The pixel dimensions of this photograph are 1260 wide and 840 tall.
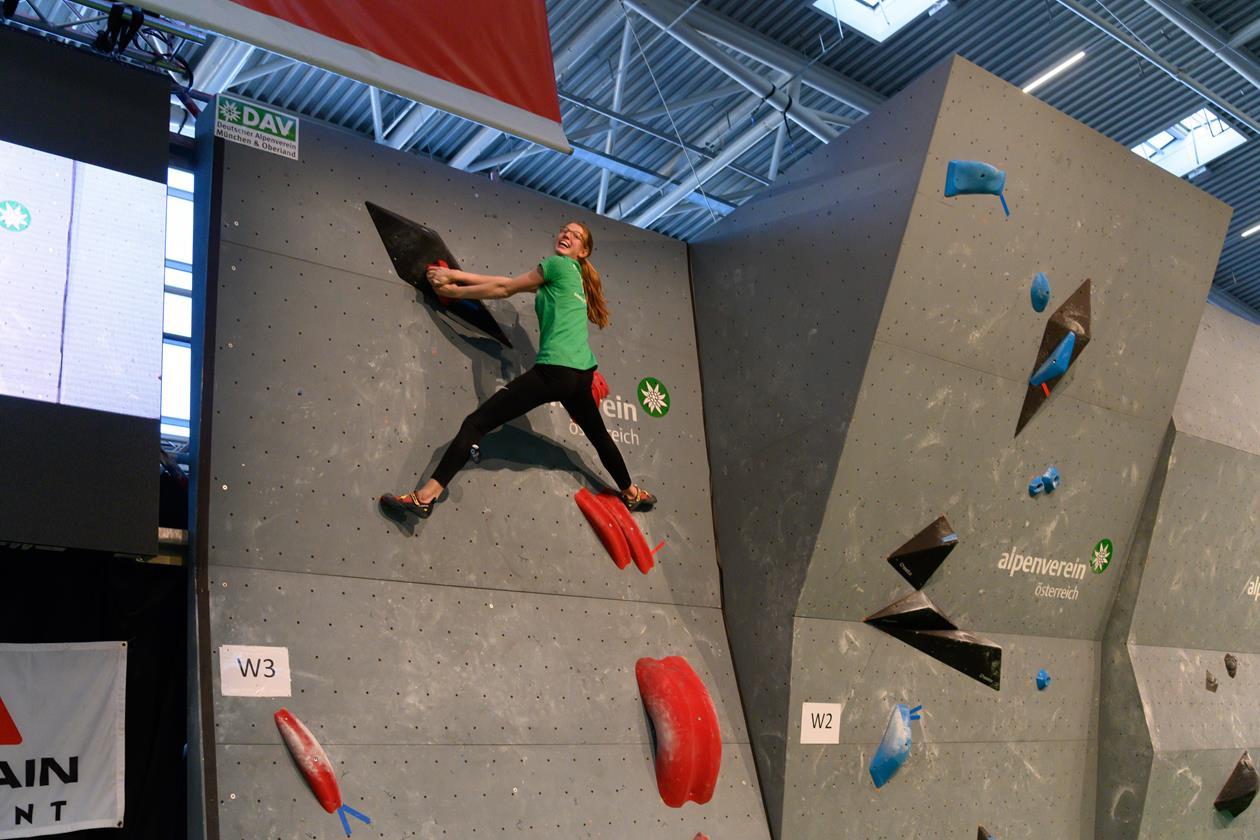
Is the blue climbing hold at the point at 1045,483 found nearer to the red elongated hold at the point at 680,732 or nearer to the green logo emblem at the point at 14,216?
the red elongated hold at the point at 680,732

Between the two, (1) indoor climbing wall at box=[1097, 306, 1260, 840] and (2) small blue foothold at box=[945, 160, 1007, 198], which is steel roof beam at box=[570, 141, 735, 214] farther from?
(1) indoor climbing wall at box=[1097, 306, 1260, 840]

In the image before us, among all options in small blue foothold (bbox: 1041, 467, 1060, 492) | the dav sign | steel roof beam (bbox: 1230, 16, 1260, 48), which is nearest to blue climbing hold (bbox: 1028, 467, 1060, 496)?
small blue foothold (bbox: 1041, 467, 1060, 492)

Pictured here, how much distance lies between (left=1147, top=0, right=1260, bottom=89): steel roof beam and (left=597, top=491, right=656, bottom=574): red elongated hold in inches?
177

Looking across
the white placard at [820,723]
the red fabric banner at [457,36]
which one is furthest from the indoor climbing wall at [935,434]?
the red fabric banner at [457,36]

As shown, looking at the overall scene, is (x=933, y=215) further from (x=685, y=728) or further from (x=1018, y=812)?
(x=1018, y=812)

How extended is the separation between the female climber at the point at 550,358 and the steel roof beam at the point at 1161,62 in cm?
380

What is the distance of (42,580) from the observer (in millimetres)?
3070

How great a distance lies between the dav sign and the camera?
12.1 ft

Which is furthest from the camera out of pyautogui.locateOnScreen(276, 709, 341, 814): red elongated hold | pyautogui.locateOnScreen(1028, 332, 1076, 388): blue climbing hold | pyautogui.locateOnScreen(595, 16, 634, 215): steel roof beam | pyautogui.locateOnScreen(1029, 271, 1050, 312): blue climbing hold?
pyautogui.locateOnScreen(595, 16, 634, 215): steel roof beam

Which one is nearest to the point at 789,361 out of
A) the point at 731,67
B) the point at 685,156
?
the point at 731,67

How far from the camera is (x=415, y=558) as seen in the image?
11.7ft

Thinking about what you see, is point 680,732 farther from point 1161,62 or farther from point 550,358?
point 1161,62

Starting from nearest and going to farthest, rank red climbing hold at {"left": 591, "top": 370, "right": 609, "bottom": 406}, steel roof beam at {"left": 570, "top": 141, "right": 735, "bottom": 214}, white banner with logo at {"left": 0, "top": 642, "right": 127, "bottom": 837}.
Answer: white banner with logo at {"left": 0, "top": 642, "right": 127, "bottom": 837} < red climbing hold at {"left": 591, "top": 370, "right": 609, "bottom": 406} < steel roof beam at {"left": 570, "top": 141, "right": 735, "bottom": 214}

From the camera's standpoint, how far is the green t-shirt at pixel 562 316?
149 inches
